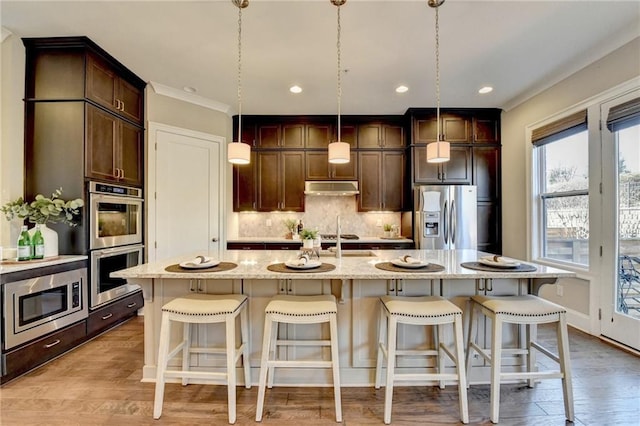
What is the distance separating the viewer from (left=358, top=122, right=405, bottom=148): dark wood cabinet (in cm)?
473

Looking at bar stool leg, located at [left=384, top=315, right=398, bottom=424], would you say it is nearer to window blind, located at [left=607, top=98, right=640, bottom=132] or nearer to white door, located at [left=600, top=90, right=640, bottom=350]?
white door, located at [left=600, top=90, right=640, bottom=350]

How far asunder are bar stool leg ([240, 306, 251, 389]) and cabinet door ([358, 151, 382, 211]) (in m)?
2.97

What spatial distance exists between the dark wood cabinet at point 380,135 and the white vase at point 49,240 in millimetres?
3838

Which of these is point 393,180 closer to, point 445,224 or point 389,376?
point 445,224

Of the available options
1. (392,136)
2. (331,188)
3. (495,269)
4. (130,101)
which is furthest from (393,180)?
(130,101)

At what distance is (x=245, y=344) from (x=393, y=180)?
3.42 m

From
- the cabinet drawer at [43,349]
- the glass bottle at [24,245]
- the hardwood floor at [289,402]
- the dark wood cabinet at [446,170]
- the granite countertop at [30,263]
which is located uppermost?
the dark wood cabinet at [446,170]

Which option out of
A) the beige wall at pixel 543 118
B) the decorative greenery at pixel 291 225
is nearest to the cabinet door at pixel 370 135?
the decorative greenery at pixel 291 225

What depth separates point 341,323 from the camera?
221 centimetres

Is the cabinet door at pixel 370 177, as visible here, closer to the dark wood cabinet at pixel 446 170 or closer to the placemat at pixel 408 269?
the dark wood cabinet at pixel 446 170

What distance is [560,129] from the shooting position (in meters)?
3.42

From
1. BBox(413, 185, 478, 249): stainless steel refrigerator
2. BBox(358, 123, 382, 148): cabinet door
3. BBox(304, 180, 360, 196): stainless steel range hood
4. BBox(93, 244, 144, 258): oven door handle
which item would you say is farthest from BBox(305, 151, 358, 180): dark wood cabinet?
BBox(93, 244, 144, 258): oven door handle

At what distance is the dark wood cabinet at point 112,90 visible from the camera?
9.37 ft

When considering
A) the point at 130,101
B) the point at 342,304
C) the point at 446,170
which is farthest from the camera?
the point at 446,170
